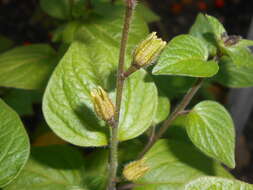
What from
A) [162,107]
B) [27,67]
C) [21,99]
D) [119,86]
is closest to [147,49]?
[119,86]

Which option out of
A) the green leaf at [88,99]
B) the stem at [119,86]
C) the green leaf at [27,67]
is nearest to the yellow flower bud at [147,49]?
the stem at [119,86]

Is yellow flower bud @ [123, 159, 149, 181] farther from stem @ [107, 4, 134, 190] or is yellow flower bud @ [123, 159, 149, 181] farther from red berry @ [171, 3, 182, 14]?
red berry @ [171, 3, 182, 14]

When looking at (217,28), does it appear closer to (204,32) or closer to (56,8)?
(204,32)

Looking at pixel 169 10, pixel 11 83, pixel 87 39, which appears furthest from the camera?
pixel 169 10

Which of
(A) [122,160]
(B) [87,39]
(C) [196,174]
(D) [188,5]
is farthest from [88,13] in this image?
(D) [188,5]

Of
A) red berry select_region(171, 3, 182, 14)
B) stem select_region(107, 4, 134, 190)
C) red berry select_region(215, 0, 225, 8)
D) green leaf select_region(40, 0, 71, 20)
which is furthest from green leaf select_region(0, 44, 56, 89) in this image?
red berry select_region(215, 0, 225, 8)

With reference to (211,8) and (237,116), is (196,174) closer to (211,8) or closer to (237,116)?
(237,116)
